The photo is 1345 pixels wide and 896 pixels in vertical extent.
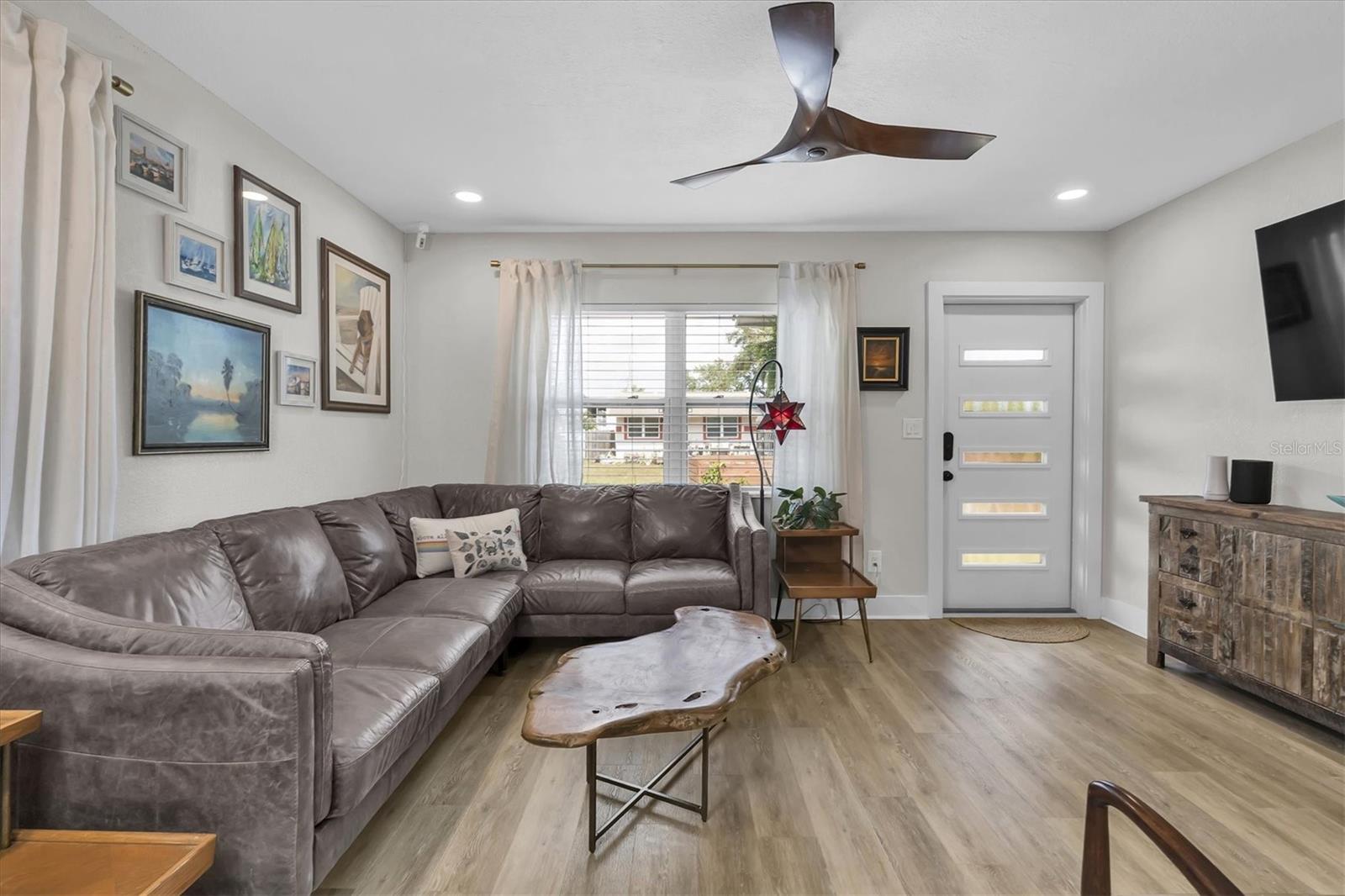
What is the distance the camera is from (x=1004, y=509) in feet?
12.8

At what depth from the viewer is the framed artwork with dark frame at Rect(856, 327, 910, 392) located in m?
3.76

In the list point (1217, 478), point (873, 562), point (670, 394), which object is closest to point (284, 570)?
point (670, 394)

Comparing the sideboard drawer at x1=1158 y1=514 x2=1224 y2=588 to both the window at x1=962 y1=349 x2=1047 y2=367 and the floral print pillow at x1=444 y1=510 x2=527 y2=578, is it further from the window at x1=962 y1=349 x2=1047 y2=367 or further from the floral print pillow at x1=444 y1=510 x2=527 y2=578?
the floral print pillow at x1=444 y1=510 x2=527 y2=578

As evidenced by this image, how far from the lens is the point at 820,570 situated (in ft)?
11.3

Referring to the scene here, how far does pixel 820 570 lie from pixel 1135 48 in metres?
2.67

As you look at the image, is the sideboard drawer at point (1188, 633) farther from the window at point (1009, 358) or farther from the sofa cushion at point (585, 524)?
the sofa cushion at point (585, 524)

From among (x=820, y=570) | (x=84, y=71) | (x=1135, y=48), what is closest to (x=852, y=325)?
(x=820, y=570)

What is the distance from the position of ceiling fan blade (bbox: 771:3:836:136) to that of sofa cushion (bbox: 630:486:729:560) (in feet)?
7.10

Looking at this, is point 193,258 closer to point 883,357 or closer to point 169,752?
point 169,752

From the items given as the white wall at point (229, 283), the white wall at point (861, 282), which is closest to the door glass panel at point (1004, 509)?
the white wall at point (861, 282)

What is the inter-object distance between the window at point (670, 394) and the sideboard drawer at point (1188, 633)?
86.9 inches

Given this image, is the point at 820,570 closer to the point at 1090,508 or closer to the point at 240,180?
the point at 1090,508

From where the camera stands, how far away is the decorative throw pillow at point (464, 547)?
9.83 ft

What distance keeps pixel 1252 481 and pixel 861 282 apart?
2.22 meters
